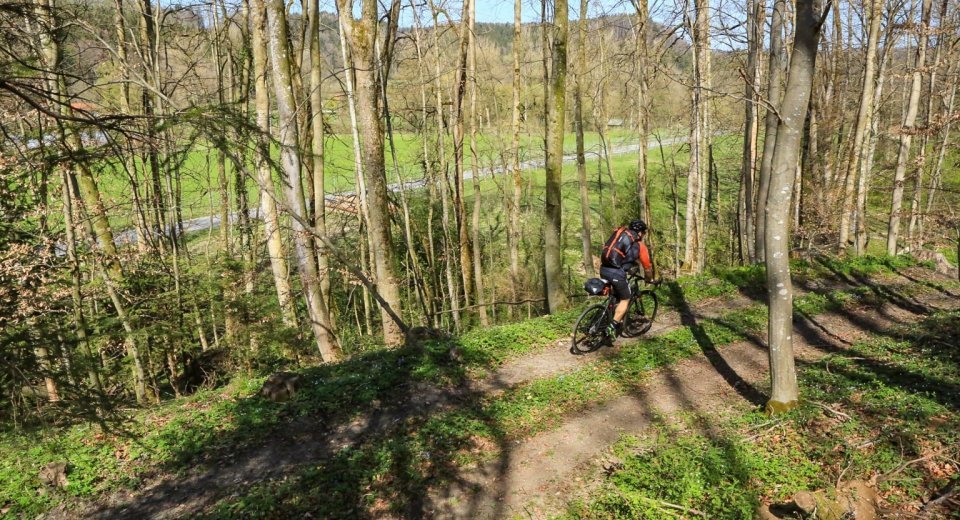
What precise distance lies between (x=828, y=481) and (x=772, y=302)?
2.20m

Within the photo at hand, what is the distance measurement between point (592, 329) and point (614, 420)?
95.8 inches

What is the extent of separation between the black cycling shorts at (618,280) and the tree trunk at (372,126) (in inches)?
151

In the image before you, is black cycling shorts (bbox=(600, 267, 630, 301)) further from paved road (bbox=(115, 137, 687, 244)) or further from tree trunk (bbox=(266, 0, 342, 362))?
paved road (bbox=(115, 137, 687, 244))

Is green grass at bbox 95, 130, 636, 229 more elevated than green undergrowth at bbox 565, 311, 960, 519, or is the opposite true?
green grass at bbox 95, 130, 636, 229

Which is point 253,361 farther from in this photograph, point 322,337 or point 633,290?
point 633,290

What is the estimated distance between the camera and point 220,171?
15.9 m

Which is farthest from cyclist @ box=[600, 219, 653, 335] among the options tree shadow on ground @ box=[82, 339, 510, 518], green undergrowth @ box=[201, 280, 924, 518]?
tree shadow on ground @ box=[82, 339, 510, 518]

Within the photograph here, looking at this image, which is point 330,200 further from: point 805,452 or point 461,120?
point 805,452

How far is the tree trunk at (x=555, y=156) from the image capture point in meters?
11.3

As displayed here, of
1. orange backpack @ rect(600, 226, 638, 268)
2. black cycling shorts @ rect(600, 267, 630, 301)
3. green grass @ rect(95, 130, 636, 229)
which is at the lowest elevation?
black cycling shorts @ rect(600, 267, 630, 301)

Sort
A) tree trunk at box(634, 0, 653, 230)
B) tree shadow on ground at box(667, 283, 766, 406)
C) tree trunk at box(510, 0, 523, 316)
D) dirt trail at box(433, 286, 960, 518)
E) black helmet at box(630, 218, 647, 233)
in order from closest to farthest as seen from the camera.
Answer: dirt trail at box(433, 286, 960, 518), tree shadow on ground at box(667, 283, 766, 406), black helmet at box(630, 218, 647, 233), tree trunk at box(634, 0, 653, 230), tree trunk at box(510, 0, 523, 316)

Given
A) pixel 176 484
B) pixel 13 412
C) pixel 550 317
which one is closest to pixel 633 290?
pixel 550 317

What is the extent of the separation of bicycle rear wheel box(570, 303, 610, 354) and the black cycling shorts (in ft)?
1.56

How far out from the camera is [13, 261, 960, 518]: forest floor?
5.73 m
